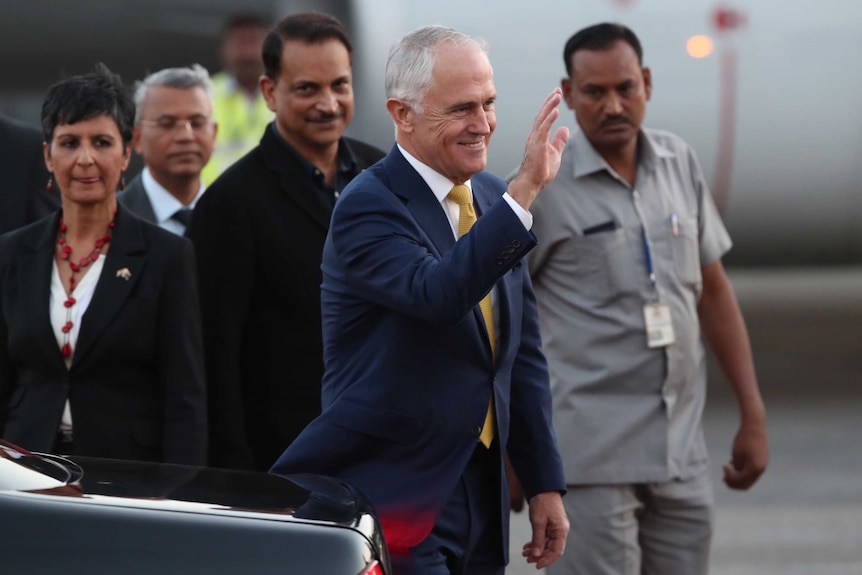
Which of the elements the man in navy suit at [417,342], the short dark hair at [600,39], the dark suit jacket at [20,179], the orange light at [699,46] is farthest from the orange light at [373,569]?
the orange light at [699,46]

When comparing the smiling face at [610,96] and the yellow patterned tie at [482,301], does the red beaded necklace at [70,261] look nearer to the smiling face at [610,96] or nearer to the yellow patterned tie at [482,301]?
the yellow patterned tie at [482,301]

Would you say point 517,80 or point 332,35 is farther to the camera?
point 517,80

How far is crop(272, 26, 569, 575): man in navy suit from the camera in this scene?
2.79m

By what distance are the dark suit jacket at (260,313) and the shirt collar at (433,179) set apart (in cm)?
91

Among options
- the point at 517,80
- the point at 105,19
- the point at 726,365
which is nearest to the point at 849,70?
the point at 517,80

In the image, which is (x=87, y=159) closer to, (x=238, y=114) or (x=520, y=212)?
(x=520, y=212)

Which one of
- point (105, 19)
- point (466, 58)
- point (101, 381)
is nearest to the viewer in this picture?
point (466, 58)

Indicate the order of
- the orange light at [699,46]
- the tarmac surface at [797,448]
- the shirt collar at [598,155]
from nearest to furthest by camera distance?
the shirt collar at [598,155]
the tarmac surface at [797,448]
the orange light at [699,46]

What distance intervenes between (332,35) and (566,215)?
2.48 ft

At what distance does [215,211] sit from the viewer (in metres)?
3.84

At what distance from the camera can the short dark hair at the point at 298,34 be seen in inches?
156

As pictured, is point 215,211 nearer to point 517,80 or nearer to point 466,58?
point 466,58

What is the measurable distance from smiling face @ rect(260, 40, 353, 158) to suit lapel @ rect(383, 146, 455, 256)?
3.34 ft

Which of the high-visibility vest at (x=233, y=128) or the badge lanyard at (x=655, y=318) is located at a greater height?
the high-visibility vest at (x=233, y=128)
